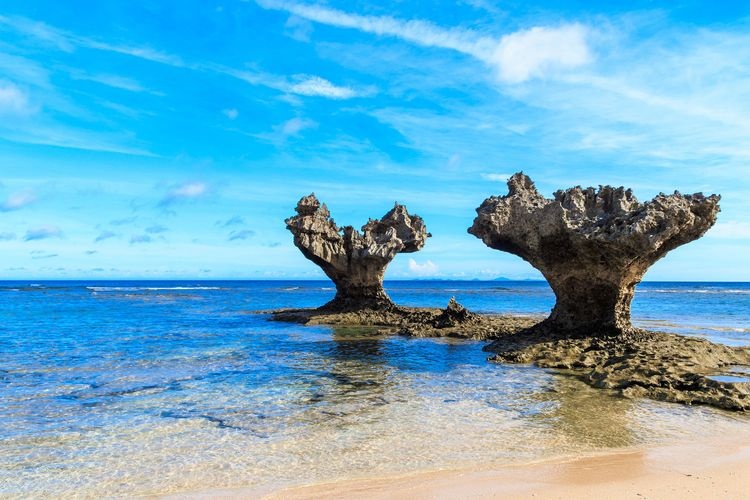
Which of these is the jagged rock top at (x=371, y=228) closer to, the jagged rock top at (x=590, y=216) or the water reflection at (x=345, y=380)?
the water reflection at (x=345, y=380)

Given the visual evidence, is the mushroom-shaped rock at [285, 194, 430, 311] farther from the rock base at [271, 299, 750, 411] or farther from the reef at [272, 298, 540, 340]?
the rock base at [271, 299, 750, 411]

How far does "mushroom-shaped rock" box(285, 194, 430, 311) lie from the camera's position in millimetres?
34281

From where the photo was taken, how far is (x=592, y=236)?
18203 millimetres

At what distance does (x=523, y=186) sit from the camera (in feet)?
72.7

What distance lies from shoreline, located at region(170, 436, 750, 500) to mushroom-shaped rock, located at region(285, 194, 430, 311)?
1009 inches

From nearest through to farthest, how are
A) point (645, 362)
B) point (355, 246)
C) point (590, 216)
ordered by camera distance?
point (645, 362) < point (590, 216) < point (355, 246)

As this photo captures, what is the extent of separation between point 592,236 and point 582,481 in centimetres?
1193

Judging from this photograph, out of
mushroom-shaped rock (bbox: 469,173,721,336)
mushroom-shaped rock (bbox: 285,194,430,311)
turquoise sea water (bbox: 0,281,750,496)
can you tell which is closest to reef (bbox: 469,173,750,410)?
mushroom-shaped rock (bbox: 469,173,721,336)

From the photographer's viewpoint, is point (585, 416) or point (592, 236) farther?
point (592, 236)

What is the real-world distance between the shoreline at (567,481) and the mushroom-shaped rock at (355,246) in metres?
25.6

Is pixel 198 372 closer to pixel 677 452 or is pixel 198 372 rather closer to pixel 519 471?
pixel 519 471

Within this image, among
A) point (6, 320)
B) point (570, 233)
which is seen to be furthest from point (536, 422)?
point (6, 320)

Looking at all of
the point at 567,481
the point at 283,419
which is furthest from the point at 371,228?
the point at 567,481

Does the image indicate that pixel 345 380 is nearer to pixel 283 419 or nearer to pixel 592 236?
pixel 283 419
